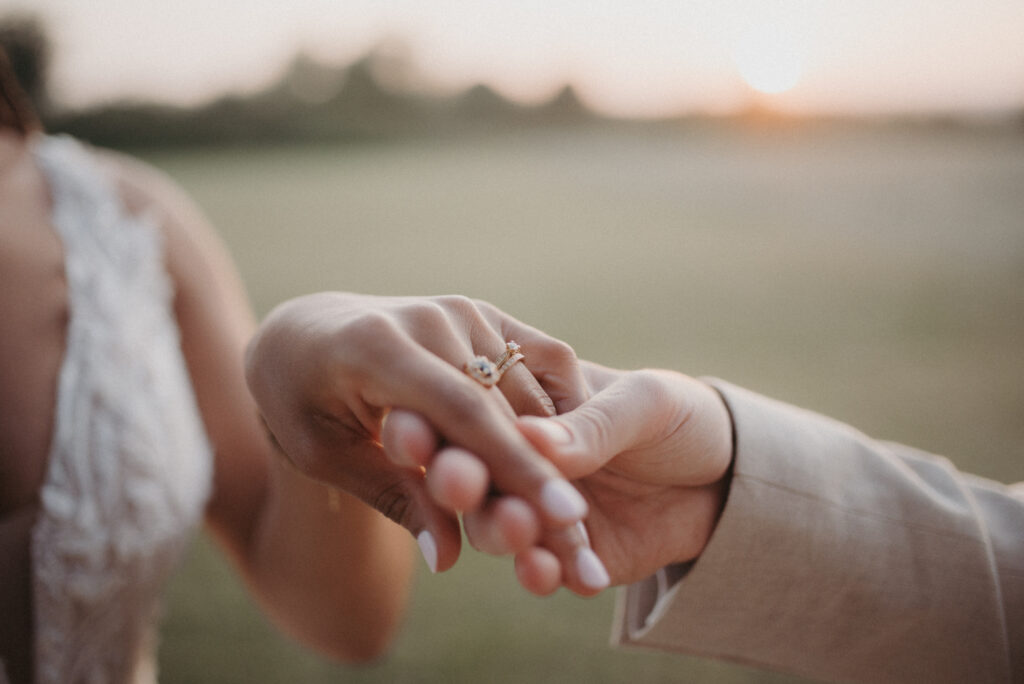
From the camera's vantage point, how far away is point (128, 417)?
4.54 feet

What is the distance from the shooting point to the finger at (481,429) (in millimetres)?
690

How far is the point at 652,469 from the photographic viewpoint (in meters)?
1.07

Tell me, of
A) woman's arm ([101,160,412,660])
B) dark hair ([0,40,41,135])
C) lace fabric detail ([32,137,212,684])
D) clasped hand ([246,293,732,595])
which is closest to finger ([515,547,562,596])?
clasped hand ([246,293,732,595])

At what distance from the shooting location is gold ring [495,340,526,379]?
33.8 inches

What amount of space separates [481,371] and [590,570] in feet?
0.89

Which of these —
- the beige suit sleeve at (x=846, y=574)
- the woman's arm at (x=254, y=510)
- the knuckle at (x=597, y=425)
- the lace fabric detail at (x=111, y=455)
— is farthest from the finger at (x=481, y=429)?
the lace fabric detail at (x=111, y=455)

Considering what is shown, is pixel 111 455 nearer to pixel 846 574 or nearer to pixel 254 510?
pixel 254 510

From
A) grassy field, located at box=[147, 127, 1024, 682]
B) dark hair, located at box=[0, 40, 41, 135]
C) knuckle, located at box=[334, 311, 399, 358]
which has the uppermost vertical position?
dark hair, located at box=[0, 40, 41, 135]

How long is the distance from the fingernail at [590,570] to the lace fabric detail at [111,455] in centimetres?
109

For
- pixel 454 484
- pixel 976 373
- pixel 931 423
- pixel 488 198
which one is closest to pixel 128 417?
pixel 454 484

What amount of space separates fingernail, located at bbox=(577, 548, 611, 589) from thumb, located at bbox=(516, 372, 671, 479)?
94 mm

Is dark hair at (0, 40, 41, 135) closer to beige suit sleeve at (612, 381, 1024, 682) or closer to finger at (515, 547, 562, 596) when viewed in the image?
finger at (515, 547, 562, 596)

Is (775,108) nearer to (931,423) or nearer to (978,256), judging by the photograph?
(931,423)

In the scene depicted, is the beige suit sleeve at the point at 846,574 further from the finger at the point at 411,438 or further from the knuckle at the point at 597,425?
the finger at the point at 411,438
